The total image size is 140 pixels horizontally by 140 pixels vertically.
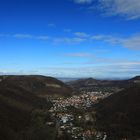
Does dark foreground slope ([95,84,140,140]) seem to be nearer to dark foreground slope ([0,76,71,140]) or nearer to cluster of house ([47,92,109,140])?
cluster of house ([47,92,109,140])

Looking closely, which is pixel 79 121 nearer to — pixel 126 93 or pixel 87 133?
pixel 87 133

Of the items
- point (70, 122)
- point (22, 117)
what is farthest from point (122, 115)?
point (22, 117)

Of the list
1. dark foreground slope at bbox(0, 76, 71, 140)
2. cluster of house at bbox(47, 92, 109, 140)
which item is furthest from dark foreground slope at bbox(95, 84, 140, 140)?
dark foreground slope at bbox(0, 76, 71, 140)

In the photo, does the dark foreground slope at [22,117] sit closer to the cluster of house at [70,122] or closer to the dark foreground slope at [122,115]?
the cluster of house at [70,122]

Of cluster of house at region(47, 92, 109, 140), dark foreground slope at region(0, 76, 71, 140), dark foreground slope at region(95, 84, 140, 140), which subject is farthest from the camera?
dark foreground slope at region(95, 84, 140, 140)

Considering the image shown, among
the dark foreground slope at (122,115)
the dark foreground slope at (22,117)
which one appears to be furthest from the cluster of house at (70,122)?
the dark foreground slope at (122,115)

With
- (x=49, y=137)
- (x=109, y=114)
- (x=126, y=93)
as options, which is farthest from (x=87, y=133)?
(x=126, y=93)

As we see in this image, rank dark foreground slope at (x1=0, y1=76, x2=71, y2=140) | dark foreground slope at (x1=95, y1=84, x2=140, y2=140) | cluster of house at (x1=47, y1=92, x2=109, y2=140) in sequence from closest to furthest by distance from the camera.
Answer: dark foreground slope at (x1=0, y1=76, x2=71, y2=140) < cluster of house at (x1=47, y1=92, x2=109, y2=140) < dark foreground slope at (x1=95, y1=84, x2=140, y2=140)

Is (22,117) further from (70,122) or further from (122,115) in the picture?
(122,115)
